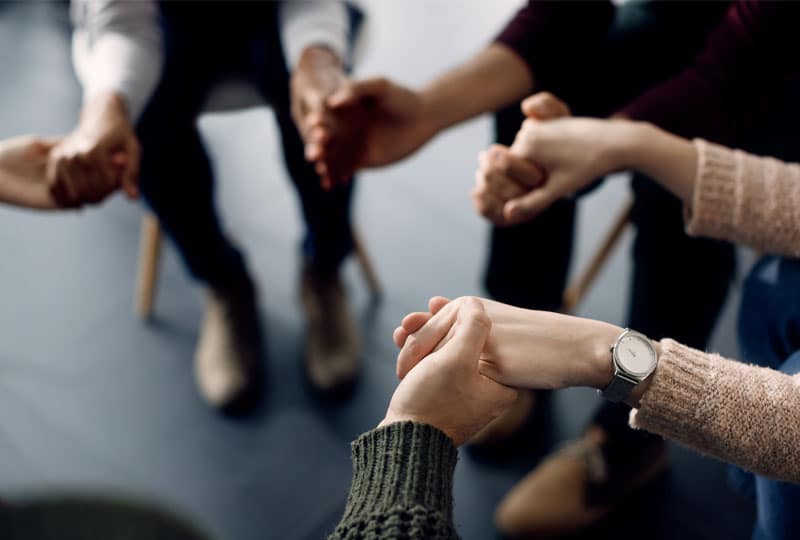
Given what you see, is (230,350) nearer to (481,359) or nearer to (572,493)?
(572,493)

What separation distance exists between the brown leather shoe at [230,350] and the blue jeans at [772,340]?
2.39ft

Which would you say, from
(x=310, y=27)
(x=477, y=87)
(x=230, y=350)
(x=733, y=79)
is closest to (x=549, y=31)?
(x=477, y=87)

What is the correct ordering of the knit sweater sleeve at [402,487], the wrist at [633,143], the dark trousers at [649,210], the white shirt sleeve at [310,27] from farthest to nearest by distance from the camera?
the white shirt sleeve at [310,27], the dark trousers at [649,210], the wrist at [633,143], the knit sweater sleeve at [402,487]

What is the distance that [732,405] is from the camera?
47cm

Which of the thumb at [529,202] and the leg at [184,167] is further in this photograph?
the leg at [184,167]

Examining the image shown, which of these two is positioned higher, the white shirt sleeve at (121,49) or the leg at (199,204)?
the white shirt sleeve at (121,49)

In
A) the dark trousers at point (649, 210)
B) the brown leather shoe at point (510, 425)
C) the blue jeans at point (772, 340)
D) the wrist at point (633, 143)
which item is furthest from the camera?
the brown leather shoe at point (510, 425)

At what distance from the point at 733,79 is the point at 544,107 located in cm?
23

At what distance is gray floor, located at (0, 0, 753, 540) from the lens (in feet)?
3.05

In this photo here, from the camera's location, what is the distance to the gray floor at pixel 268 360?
931mm

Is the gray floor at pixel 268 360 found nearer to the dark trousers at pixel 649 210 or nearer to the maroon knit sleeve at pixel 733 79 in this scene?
the dark trousers at pixel 649 210

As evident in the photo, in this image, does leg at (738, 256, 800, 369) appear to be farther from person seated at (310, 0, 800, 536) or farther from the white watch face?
the white watch face

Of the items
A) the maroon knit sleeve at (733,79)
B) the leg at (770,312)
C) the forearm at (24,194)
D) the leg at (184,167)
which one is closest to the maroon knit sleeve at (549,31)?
the maroon knit sleeve at (733,79)

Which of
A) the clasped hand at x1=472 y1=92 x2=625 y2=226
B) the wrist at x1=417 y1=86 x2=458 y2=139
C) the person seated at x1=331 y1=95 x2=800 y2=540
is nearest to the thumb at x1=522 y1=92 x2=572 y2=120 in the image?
the clasped hand at x1=472 y1=92 x2=625 y2=226
